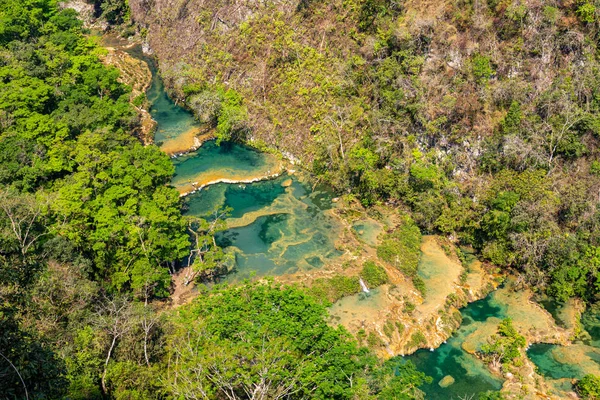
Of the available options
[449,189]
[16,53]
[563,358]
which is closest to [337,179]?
[449,189]

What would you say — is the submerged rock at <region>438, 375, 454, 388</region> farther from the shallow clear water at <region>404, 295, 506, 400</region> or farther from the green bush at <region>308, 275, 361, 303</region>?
the green bush at <region>308, 275, 361, 303</region>

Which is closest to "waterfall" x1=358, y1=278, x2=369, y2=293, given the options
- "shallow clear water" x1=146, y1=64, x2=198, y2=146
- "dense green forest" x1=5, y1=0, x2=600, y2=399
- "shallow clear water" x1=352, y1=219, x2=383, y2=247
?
"dense green forest" x1=5, y1=0, x2=600, y2=399

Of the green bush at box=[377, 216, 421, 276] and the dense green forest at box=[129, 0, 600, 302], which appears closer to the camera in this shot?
the dense green forest at box=[129, 0, 600, 302]

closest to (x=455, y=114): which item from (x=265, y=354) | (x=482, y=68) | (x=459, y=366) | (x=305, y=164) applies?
(x=482, y=68)

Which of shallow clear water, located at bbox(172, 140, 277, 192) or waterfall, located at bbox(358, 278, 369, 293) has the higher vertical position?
shallow clear water, located at bbox(172, 140, 277, 192)

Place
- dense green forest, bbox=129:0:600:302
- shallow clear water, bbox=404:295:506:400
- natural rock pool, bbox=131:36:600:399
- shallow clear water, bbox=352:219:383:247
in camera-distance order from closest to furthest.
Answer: shallow clear water, bbox=404:295:506:400
natural rock pool, bbox=131:36:600:399
dense green forest, bbox=129:0:600:302
shallow clear water, bbox=352:219:383:247

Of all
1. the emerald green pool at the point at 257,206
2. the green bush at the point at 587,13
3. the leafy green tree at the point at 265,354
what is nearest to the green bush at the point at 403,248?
the emerald green pool at the point at 257,206

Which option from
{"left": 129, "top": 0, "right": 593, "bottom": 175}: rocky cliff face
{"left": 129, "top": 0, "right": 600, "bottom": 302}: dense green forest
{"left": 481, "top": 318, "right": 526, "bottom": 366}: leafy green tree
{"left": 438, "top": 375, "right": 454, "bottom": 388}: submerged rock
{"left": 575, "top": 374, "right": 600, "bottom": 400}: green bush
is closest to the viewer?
{"left": 575, "top": 374, "right": 600, "bottom": 400}: green bush
